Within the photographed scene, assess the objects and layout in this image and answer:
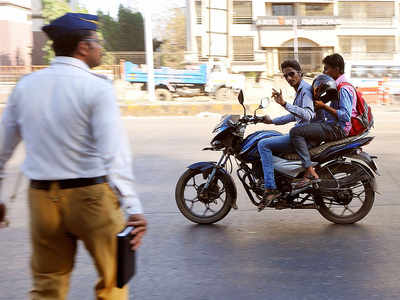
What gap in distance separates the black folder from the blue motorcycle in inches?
109

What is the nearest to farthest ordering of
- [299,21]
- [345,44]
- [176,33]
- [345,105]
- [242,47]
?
[345,105]
[176,33]
[299,21]
[242,47]
[345,44]

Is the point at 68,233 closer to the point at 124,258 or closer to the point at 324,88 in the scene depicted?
the point at 124,258

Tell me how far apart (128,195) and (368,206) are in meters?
3.44

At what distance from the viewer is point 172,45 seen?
4559 centimetres

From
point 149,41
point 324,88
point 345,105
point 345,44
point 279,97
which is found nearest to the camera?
point 279,97

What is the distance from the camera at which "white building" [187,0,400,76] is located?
160ft

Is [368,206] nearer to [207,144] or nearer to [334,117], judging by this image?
[334,117]

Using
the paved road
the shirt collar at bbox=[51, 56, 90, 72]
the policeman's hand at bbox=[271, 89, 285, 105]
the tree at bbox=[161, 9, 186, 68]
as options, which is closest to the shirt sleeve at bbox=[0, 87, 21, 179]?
the shirt collar at bbox=[51, 56, 90, 72]

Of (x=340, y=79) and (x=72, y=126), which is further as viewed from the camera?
(x=340, y=79)

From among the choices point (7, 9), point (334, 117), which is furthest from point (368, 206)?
point (7, 9)

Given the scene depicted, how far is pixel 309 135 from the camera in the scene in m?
5.00

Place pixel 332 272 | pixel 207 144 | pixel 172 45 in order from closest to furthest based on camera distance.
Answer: pixel 332 272 → pixel 207 144 → pixel 172 45

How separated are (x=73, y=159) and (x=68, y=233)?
338 millimetres

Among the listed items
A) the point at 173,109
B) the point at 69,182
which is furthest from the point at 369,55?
the point at 69,182
